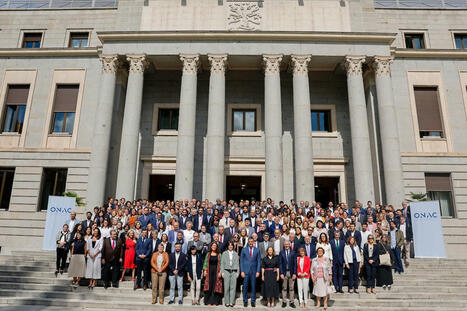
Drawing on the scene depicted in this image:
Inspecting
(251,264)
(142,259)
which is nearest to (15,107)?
(142,259)

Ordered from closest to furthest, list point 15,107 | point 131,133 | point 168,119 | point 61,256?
point 61,256 < point 131,133 < point 15,107 < point 168,119

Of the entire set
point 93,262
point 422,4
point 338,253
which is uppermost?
point 422,4

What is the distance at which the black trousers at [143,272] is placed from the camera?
1184 centimetres

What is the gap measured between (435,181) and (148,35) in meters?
22.6

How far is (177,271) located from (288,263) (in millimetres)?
3695

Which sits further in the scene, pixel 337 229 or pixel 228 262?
pixel 337 229

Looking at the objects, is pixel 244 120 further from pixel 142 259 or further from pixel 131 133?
pixel 142 259

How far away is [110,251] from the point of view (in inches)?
477

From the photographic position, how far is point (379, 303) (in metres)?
11.2

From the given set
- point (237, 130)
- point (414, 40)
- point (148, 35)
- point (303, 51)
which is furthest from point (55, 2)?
point (414, 40)

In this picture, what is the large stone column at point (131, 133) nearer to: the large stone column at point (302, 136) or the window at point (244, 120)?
the window at point (244, 120)

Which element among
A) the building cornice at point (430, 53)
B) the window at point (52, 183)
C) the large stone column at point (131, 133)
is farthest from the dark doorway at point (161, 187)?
the building cornice at point (430, 53)

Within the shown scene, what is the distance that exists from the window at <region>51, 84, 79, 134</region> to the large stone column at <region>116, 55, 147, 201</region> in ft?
17.9

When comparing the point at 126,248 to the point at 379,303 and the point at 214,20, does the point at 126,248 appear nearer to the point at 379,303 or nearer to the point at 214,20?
the point at 379,303
